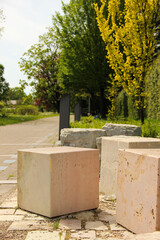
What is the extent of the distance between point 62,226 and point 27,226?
0.37 meters

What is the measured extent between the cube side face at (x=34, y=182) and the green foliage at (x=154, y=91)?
379 inches

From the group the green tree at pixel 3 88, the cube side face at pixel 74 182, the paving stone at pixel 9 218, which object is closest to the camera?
the paving stone at pixel 9 218

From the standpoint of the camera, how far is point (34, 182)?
3605mm

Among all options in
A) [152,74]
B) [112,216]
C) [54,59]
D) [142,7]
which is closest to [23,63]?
[54,59]

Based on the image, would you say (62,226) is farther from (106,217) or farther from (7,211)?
(7,211)

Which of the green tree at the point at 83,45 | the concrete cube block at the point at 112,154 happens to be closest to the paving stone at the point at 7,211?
the concrete cube block at the point at 112,154

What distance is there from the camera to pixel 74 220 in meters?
3.41

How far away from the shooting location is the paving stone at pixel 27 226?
10.2ft

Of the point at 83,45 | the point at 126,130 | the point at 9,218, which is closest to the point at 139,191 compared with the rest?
the point at 9,218

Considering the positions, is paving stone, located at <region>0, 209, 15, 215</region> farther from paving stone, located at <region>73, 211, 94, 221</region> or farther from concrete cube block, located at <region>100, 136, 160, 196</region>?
concrete cube block, located at <region>100, 136, 160, 196</region>

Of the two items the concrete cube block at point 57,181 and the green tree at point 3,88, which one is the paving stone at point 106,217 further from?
the green tree at point 3,88

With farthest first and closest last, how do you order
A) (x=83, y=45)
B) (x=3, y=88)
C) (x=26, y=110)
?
(x=26, y=110), (x=3, y=88), (x=83, y=45)

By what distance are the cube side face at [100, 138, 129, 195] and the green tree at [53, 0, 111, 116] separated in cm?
1615

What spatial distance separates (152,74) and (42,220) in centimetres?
1107
